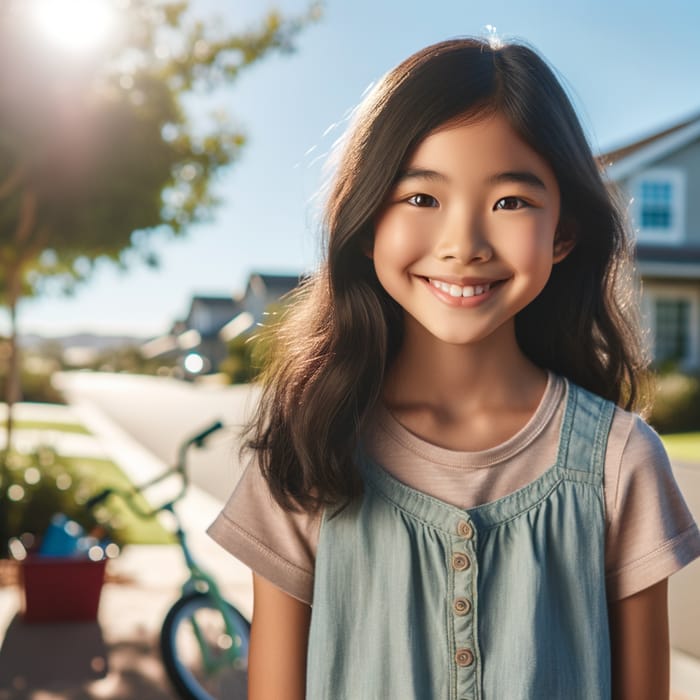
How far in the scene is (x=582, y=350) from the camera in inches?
A: 64.1

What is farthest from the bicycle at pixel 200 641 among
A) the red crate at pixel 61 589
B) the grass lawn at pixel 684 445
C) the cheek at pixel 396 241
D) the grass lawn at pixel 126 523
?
the grass lawn at pixel 684 445

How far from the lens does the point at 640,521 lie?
1364mm

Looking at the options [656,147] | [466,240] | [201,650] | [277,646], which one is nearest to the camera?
[466,240]

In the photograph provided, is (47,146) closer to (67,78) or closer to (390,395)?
(67,78)

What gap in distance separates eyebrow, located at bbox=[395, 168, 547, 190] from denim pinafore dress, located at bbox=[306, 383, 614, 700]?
37 centimetres

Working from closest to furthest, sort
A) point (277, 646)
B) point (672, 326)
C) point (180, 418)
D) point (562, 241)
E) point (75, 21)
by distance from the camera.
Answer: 1. point (277, 646)
2. point (562, 241)
3. point (75, 21)
4. point (672, 326)
5. point (180, 418)

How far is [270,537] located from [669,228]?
18.6m

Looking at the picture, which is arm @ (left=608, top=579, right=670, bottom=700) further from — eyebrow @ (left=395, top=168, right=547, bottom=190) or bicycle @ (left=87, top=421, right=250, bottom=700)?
bicycle @ (left=87, top=421, right=250, bottom=700)

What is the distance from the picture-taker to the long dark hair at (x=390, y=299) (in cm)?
139

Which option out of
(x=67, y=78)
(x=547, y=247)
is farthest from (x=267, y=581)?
(x=67, y=78)

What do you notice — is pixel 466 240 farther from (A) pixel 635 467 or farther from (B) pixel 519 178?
(A) pixel 635 467

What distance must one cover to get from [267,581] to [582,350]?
646 millimetres

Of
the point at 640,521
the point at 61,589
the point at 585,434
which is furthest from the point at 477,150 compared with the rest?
the point at 61,589

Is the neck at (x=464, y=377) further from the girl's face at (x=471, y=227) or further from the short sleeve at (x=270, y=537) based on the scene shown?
the short sleeve at (x=270, y=537)
